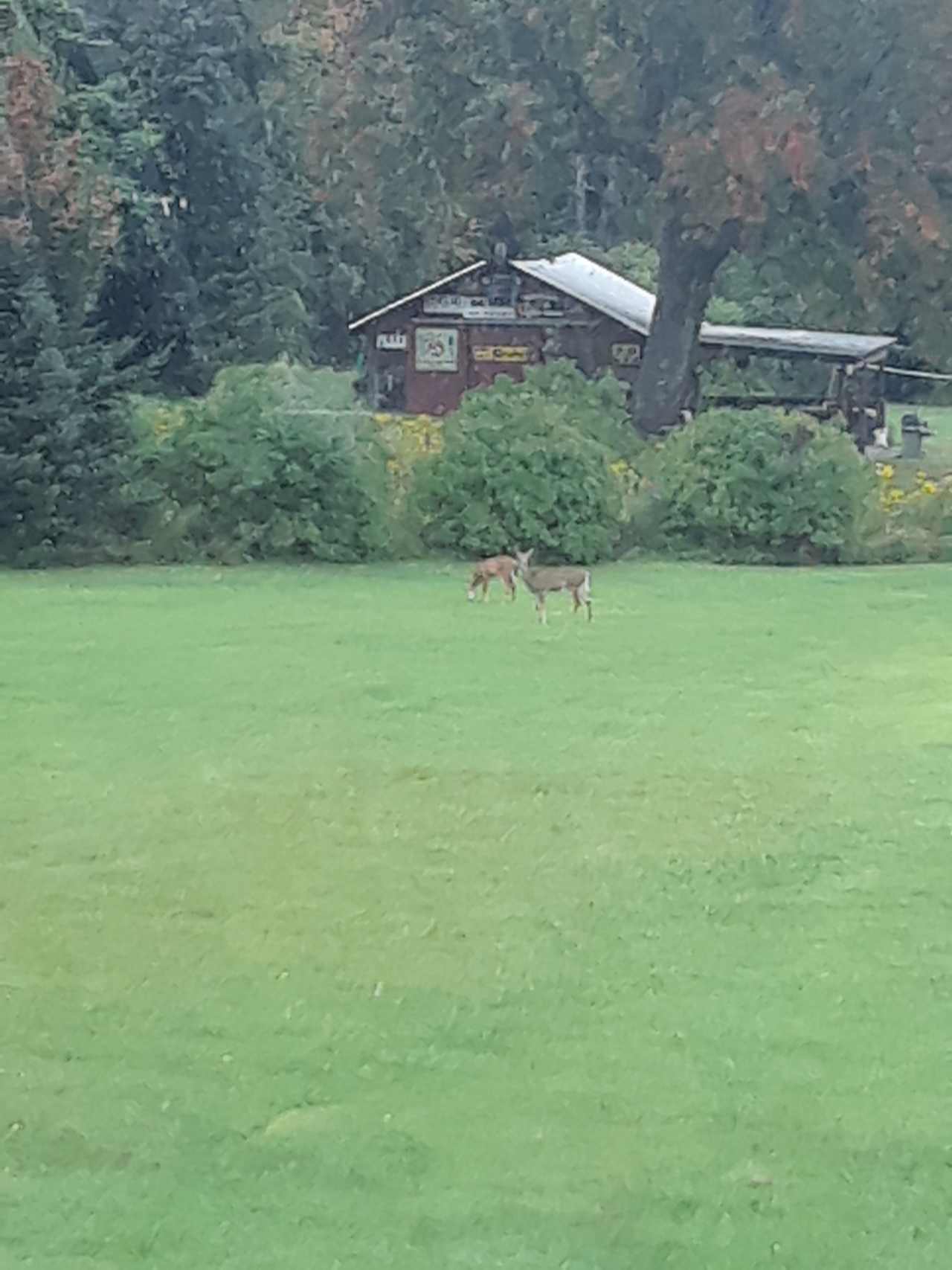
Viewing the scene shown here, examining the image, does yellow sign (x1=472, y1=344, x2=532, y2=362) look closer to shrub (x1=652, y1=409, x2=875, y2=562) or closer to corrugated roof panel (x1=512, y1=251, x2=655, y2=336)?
corrugated roof panel (x1=512, y1=251, x2=655, y2=336)

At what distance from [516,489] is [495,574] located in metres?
2.64

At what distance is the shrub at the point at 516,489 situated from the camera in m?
15.1

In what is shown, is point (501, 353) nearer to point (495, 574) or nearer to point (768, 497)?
point (768, 497)

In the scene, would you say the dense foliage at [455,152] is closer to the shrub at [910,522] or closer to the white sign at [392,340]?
the white sign at [392,340]

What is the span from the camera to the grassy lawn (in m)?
4.02

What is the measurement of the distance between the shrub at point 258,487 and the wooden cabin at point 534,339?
11.3 meters

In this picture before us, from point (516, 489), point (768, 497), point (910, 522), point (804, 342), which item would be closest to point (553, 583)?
point (516, 489)

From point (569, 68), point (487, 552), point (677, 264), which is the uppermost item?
point (569, 68)

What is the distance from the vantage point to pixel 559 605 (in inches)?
492

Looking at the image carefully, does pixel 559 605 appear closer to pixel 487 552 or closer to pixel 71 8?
pixel 487 552

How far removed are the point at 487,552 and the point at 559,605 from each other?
2.72 metres

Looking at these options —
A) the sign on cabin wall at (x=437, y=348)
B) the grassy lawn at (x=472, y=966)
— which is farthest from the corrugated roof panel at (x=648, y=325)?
the grassy lawn at (x=472, y=966)

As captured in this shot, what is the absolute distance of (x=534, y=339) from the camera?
2759cm

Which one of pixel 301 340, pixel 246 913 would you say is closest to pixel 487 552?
pixel 246 913
